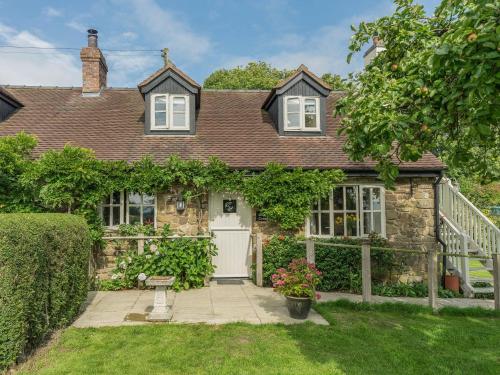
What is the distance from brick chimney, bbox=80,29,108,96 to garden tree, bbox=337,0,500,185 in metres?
9.99

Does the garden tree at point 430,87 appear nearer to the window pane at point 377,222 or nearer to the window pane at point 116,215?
the window pane at point 377,222

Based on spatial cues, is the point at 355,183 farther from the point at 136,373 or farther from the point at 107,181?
the point at 136,373

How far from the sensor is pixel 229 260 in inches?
380

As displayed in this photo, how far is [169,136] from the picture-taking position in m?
10.7

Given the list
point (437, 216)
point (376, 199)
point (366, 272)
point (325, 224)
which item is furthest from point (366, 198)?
point (366, 272)

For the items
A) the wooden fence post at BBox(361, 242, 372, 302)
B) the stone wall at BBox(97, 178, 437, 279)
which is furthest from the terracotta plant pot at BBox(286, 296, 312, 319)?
the stone wall at BBox(97, 178, 437, 279)

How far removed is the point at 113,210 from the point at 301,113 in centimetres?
620

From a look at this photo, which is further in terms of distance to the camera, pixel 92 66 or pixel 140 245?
pixel 92 66

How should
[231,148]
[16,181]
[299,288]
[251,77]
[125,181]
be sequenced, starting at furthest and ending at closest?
[251,77]
[231,148]
[125,181]
[16,181]
[299,288]

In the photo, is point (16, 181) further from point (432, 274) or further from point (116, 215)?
point (432, 274)

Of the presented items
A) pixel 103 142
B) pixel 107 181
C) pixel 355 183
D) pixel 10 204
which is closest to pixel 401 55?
pixel 355 183

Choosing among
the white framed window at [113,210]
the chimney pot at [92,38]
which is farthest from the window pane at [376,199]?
the chimney pot at [92,38]

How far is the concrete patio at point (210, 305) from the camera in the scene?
20.4 ft

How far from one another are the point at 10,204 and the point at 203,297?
5040mm
